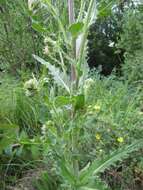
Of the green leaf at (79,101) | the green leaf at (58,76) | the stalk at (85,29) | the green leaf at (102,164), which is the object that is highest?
the stalk at (85,29)

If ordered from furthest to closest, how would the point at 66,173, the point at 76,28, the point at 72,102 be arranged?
the point at 66,173
the point at 72,102
the point at 76,28

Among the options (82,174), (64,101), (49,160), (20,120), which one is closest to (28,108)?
(20,120)

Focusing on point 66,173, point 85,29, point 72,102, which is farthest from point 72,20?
point 66,173

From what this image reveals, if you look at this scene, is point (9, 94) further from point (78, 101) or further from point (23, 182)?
point (78, 101)

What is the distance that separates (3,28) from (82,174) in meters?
3.80

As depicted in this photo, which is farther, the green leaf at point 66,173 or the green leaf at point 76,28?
the green leaf at point 66,173

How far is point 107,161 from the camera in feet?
6.83

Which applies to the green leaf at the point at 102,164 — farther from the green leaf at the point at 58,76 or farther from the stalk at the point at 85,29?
the stalk at the point at 85,29

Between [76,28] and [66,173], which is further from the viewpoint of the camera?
[66,173]

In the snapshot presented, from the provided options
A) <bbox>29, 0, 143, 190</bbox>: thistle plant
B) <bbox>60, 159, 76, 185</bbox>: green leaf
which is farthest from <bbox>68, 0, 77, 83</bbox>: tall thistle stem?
<bbox>60, 159, 76, 185</bbox>: green leaf

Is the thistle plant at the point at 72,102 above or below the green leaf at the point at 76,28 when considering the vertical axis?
below

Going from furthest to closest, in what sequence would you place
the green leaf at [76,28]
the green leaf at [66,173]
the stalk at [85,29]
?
the green leaf at [66,173], the stalk at [85,29], the green leaf at [76,28]

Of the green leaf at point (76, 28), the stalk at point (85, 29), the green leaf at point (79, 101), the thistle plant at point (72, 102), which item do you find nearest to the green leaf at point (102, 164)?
the thistle plant at point (72, 102)

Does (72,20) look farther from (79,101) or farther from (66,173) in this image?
(66,173)
